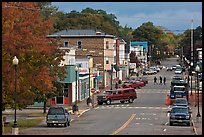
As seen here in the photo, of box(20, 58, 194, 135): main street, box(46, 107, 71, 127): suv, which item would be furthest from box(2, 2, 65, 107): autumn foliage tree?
box(20, 58, 194, 135): main street

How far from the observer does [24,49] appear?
44.0 metres

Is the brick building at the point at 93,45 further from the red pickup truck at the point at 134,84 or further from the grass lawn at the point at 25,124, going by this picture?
the grass lawn at the point at 25,124

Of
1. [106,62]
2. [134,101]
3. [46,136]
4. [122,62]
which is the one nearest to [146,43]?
[122,62]

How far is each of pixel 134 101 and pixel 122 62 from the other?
58648 mm

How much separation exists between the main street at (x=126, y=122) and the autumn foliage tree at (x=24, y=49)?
3.03 m

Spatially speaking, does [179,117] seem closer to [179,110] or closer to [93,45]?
[179,110]

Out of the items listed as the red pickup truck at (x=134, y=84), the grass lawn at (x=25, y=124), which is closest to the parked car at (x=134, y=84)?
the red pickup truck at (x=134, y=84)

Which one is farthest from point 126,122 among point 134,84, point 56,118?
point 134,84

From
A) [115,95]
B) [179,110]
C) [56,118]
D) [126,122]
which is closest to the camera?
[56,118]

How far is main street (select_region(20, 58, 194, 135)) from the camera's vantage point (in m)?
42.4

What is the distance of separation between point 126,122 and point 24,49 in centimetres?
1243

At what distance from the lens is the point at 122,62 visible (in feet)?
458

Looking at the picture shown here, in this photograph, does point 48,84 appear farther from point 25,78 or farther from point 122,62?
point 122,62

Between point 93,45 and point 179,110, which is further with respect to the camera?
point 93,45
